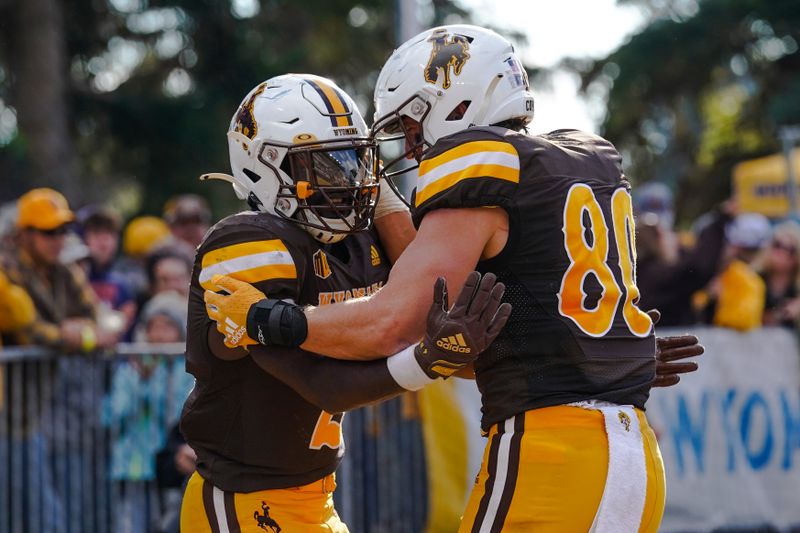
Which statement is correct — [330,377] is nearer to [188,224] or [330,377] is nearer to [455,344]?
[455,344]

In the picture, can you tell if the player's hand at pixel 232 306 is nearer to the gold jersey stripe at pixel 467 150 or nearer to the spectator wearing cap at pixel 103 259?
the gold jersey stripe at pixel 467 150

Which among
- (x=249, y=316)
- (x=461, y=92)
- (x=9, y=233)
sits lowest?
(x=249, y=316)

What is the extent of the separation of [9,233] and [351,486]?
259 cm

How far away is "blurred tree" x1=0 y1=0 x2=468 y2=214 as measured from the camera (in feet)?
48.4

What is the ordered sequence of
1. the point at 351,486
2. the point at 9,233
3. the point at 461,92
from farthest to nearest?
the point at 9,233 < the point at 351,486 < the point at 461,92

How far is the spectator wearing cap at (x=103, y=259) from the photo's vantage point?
830cm

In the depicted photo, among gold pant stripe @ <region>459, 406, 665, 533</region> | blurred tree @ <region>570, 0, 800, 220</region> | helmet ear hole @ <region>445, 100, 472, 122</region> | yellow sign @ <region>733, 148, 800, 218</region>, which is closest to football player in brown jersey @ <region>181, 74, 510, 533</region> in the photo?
helmet ear hole @ <region>445, 100, 472, 122</region>

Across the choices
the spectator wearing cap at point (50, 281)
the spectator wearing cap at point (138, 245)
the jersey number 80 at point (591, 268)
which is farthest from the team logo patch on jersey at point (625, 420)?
the spectator wearing cap at point (138, 245)

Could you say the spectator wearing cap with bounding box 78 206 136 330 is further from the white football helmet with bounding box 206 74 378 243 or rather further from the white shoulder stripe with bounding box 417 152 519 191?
the white shoulder stripe with bounding box 417 152 519 191

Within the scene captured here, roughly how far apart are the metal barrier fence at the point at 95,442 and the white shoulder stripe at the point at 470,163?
3.73 meters

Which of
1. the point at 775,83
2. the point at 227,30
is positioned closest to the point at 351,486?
the point at 227,30

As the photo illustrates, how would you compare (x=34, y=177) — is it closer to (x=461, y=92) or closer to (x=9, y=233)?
(x=9, y=233)

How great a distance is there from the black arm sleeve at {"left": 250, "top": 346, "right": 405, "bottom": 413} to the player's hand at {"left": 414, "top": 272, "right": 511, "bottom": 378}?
200mm

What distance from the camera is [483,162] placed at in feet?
10.3
